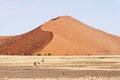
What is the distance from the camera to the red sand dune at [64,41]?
406 feet

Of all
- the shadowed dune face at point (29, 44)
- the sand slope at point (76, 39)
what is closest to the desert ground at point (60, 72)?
the sand slope at point (76, 39)

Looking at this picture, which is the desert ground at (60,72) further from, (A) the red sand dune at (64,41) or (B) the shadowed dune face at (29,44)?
(B) the shadowed dune face at (29,44)

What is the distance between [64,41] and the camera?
132000 millimetres

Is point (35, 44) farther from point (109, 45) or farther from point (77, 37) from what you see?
point (109, 45)

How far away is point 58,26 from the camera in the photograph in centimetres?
14775

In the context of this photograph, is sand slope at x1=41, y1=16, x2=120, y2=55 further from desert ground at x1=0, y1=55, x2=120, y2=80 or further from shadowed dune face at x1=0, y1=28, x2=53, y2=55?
desert ground at x1=0, y1=55, x2=120, y2=80

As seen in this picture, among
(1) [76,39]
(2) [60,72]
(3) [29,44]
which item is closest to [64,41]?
(1) [76,39]

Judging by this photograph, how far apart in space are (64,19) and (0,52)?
125 feet

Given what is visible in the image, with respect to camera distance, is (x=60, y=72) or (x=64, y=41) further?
(x=64, y=41)

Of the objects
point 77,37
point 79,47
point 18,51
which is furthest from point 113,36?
point 18,51

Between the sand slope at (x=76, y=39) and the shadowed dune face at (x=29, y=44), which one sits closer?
the shadowed dune face at (x=29, y=44)

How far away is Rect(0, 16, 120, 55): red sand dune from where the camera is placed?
124 metres

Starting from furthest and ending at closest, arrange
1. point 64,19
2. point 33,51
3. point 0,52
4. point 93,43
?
1. point 64,19
2. point 93,43
3. point 0,52
4. point 33,51

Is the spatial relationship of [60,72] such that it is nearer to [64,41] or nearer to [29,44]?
[29,44]
